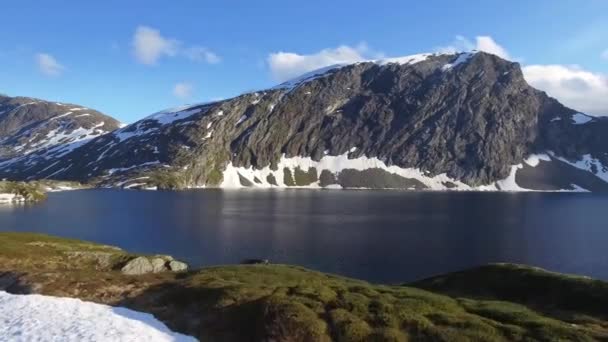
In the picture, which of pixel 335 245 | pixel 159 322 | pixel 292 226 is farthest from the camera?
pixel 292 226

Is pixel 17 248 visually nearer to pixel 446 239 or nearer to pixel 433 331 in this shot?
pixel 433 331

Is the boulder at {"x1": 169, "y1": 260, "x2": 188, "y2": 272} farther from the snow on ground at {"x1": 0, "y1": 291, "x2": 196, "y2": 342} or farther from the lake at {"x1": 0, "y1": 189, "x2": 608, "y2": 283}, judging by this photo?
the lake at {"x1": 0, "y1": 189, "x2": 608, "y2": 283}

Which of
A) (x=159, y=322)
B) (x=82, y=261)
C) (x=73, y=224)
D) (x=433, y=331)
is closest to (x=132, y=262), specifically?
(x=82, y=261)

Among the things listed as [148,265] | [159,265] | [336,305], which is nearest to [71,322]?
[336,305]

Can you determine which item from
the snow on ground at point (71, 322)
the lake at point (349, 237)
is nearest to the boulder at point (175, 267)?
the snow on ground at point (71, 322)

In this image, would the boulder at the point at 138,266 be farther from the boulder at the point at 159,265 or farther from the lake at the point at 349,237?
the lake at the point at 349,237

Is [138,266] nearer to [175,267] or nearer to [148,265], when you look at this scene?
[148,265]
